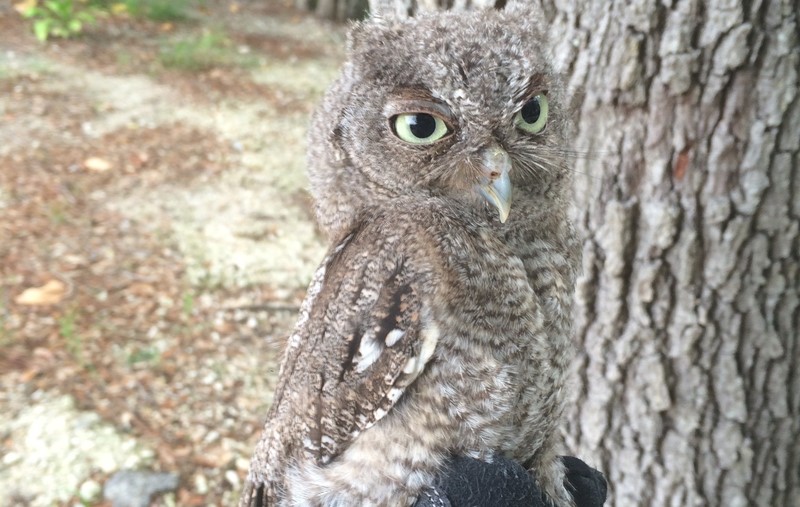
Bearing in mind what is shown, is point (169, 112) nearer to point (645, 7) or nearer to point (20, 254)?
point (20, 254)

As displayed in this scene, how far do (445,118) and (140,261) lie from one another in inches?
175

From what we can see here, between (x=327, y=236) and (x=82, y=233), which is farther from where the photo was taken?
(x=82, y=233)

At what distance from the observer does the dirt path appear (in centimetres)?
411

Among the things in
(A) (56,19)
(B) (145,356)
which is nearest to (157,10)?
(A) (56,19)

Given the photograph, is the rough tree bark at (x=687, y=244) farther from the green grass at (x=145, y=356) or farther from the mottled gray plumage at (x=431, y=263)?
the green grass at (x=145, y=356)

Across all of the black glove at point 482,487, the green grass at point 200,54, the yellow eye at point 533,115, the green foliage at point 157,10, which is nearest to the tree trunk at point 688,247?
the yellow eye at point 533,115

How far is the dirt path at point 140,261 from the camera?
4105 mm

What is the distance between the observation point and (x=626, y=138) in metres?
2.91

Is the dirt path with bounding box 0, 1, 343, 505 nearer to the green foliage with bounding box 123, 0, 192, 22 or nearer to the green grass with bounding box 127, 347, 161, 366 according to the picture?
the green grass with bounding box 127, 347, 161, 366

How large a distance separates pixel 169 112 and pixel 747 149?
7.05 meters

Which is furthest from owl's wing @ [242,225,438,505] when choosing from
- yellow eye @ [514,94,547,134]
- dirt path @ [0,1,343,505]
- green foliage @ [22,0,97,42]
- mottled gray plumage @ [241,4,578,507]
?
green foliage @ [22,0,97,42]

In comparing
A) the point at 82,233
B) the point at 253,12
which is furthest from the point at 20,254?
the point at 253,12

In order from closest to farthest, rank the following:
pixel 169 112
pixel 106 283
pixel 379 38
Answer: pixel 379 38 → pixel 106 283 → pixel 169 112

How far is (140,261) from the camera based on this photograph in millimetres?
5582
